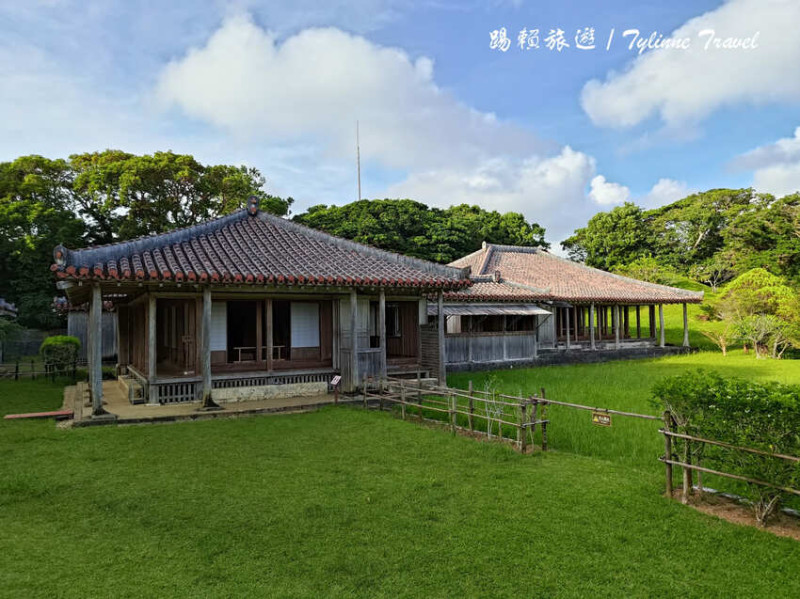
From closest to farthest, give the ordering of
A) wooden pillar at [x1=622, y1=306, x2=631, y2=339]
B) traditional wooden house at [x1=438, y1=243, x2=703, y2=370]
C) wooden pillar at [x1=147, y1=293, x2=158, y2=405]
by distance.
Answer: wooden pillar at [x1=147, y1=293, x2=158, y2=405] < traditional wooden house at [x1=438, y1=243, x2=703, y2=370] < wooden pillar at [x1=622, y1=306, x2=631, y2=339]

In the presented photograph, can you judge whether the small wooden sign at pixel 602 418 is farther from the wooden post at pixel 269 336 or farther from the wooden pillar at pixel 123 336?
the wooden pillar at pixel 123 336

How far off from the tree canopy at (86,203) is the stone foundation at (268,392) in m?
23.3

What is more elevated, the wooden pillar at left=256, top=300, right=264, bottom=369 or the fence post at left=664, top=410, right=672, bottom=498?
the wooden pillar at left=256, top=300, right=264, bottom=369

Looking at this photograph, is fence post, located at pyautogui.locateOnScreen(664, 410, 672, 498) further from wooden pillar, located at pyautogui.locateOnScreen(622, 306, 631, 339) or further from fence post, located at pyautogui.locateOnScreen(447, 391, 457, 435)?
wooden pillar, located at pyautogui.locateOnScreen(622, 306, 631, 339)

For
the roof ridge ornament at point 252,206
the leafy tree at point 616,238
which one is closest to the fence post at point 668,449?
the roof ridge ornament at point 252,206

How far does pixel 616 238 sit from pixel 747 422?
4709 cm

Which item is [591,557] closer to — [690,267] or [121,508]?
[121,508]

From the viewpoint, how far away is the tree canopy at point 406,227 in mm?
37125

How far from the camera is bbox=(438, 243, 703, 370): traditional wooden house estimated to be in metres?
20.8

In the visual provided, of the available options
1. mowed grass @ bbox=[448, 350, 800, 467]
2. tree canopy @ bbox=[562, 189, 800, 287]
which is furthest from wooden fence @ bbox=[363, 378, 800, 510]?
tree canopy @ bbox=[562, 189, 800, 287]

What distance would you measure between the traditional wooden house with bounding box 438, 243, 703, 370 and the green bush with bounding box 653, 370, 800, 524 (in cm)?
905

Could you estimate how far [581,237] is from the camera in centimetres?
5178

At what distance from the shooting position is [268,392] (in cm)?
1280

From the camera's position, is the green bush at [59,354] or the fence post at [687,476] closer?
the fence post at [687,476]
